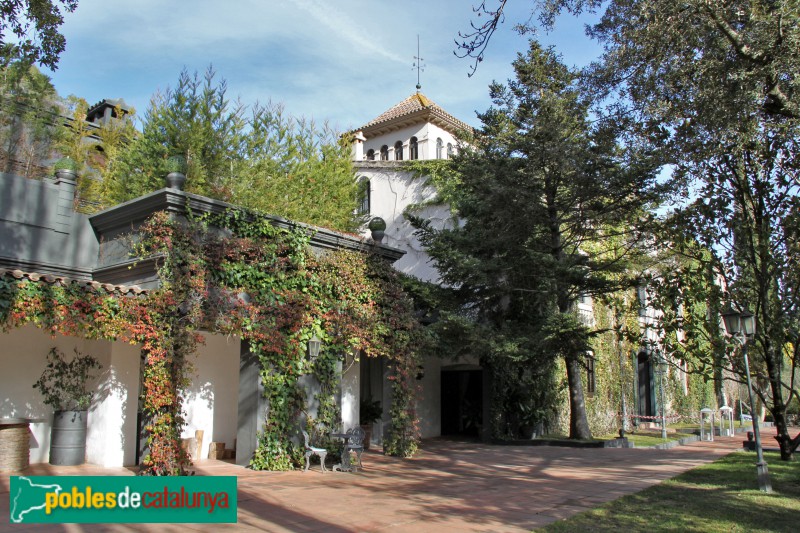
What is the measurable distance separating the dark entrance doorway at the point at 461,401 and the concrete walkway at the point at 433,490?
12.2 feet

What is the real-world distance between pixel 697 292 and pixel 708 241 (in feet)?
3.62

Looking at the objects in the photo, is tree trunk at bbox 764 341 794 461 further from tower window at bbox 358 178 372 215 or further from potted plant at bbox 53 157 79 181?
tower window at bbox 358 178 372 215

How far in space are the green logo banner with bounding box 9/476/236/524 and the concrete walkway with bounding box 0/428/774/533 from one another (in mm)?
140

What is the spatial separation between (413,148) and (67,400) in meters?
21.9

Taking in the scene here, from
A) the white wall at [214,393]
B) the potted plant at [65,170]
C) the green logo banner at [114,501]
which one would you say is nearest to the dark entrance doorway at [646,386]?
the white wall at [214,393]

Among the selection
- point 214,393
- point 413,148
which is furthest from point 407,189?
point 214,393

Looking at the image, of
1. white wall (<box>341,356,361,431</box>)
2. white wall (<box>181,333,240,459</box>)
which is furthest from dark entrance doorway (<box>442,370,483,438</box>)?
white wall (<box>181,333,240,459</box>)

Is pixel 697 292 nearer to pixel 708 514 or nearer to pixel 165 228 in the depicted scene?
pixel 708 514

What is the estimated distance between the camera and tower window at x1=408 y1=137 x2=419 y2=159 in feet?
96.6

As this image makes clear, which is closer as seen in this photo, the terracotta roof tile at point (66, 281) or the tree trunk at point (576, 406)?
the terracotta roof tile at point (66, 281)

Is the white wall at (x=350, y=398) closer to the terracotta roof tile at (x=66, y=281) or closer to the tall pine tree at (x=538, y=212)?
the tall pine tree at (x=538, y=212)

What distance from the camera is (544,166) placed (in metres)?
14.9

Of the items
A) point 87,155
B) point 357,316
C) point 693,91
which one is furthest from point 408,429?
point 87,155

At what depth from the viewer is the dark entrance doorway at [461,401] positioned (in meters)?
18.0
